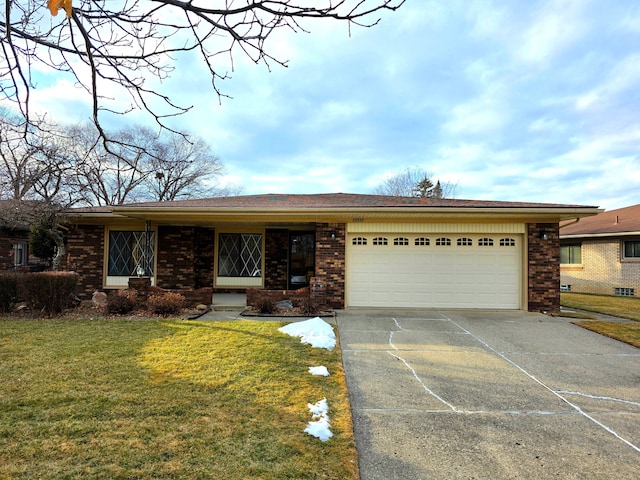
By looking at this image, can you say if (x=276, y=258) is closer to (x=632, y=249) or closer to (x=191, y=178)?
(x=632, y=249)

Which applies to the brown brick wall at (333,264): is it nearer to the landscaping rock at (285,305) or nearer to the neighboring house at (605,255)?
the landscaping rock at (285,305)

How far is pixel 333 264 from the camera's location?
361 inches

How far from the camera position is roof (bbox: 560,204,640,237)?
49.3 feet

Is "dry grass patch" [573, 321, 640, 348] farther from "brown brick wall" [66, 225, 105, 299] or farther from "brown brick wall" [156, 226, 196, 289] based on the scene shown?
"brown brick wall" [66, 225, 105, 299]

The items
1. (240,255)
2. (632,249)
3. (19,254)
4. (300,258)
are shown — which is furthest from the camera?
(19,254)

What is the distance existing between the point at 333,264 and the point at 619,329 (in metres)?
6.36

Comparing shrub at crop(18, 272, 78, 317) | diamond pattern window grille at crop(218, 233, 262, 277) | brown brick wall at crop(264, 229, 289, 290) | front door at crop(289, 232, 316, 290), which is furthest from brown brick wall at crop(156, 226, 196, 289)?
front door at crop(289, 232, 316, 290)

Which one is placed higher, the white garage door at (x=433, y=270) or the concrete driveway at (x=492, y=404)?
the white garage door at (x=433, y=270)

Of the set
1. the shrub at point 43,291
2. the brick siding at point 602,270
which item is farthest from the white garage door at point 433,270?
the brick siding at point 602,270

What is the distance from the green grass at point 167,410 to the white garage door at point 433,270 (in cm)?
415

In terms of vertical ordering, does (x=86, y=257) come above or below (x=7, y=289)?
above

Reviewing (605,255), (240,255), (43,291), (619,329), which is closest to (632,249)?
(605,255)

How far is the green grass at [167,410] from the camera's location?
2361mm

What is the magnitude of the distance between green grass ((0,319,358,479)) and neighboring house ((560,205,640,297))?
14.7 metres
